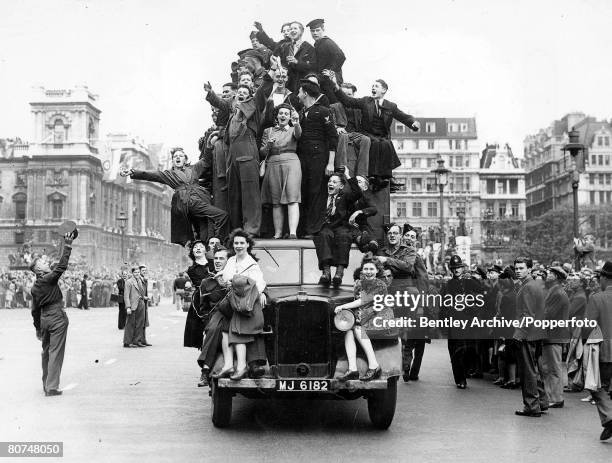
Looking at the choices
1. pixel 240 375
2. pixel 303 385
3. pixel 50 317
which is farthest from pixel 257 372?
pixel 50 317

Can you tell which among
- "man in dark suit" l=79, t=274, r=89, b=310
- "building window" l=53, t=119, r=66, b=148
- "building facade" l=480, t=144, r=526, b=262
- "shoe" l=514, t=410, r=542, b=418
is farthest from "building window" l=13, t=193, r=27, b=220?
"shoe" l=514, t=410, r=542, b=418

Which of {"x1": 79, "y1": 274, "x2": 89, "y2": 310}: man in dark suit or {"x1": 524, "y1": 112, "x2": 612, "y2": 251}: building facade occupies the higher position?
{"x1": 524, "y1": 112, "x2": 612, "y2": 251}: building facade

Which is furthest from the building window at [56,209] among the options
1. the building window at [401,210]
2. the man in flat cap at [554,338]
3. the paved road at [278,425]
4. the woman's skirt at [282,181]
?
the man in flat cap at [554,338]

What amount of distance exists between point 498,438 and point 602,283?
207 cm

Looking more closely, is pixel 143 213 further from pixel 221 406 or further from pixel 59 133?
pixel 221 406

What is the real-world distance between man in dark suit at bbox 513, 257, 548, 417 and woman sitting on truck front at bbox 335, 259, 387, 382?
2109 millimetres

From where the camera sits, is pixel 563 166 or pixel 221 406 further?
pixel 563 166

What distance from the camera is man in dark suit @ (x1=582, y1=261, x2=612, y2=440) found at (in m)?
9.01

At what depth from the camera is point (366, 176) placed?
13766mm

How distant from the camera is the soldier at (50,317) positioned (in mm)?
12555

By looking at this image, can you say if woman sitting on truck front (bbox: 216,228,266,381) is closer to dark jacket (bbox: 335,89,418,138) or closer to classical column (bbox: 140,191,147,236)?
dark jacket (bbox: 335,89,418,138)

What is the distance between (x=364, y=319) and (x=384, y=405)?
1015mm

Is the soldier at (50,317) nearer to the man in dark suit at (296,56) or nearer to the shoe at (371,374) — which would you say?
the man in dark suit at (296,56)

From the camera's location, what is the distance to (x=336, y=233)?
436 inches
